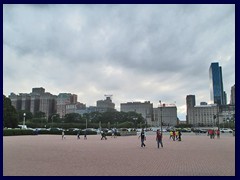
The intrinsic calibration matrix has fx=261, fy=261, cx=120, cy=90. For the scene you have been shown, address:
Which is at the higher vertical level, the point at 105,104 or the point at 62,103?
the point at 62,103

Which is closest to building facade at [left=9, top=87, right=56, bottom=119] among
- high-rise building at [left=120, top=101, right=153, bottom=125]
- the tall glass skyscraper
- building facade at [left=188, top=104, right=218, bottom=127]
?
high-rise building at [left=120, top=101, right=153, bottom=125]

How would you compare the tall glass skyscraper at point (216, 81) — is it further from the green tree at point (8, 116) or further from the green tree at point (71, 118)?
the green tree at point (8, 116)

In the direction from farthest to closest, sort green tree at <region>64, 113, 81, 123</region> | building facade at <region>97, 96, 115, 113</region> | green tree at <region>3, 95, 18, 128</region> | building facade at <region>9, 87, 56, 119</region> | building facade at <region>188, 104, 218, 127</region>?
building facade at <region>97, 96, 115, 113</region>
building facade at <region>9, 87, 56, 119</region>
building facade at <region>188, 104, 218, 127</region>
green tree at <region>64, 113, 81, 123</region>
green tree at <region>3, 95, 18, 128</region>

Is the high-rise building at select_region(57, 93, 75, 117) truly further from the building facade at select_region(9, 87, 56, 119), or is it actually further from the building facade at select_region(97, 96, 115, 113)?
the building facade at select_region(97, 96, 115, 113)

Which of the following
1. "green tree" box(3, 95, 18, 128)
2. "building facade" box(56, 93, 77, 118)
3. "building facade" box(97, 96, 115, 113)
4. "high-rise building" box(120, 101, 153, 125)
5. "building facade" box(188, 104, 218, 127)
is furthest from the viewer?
"building facade" box(97, 96, 115, 113)

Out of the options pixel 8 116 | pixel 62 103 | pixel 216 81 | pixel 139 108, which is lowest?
pixel 8 116

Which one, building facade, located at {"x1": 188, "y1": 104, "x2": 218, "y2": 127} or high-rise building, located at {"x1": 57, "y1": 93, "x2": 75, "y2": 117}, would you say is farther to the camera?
high-rise building, located at {"x1": 57, "y1": 93, "x2": 75, "y2": 117}

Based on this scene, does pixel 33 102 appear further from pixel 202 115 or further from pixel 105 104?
pixel 202 115

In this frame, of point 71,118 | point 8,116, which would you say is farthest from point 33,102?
point 8,116

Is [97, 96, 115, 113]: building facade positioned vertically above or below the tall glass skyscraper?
below

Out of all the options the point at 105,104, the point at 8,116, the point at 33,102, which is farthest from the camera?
the point at 105,104

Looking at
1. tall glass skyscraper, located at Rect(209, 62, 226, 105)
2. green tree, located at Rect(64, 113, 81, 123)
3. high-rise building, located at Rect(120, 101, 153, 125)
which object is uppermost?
tall glass skyscraper, located at Rect(209, 62, 226, 105)

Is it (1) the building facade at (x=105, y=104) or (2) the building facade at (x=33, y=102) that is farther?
(1) the building facade at (x=105, y=104)

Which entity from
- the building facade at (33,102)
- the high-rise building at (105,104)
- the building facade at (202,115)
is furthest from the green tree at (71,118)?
the building facade at (202,115)
